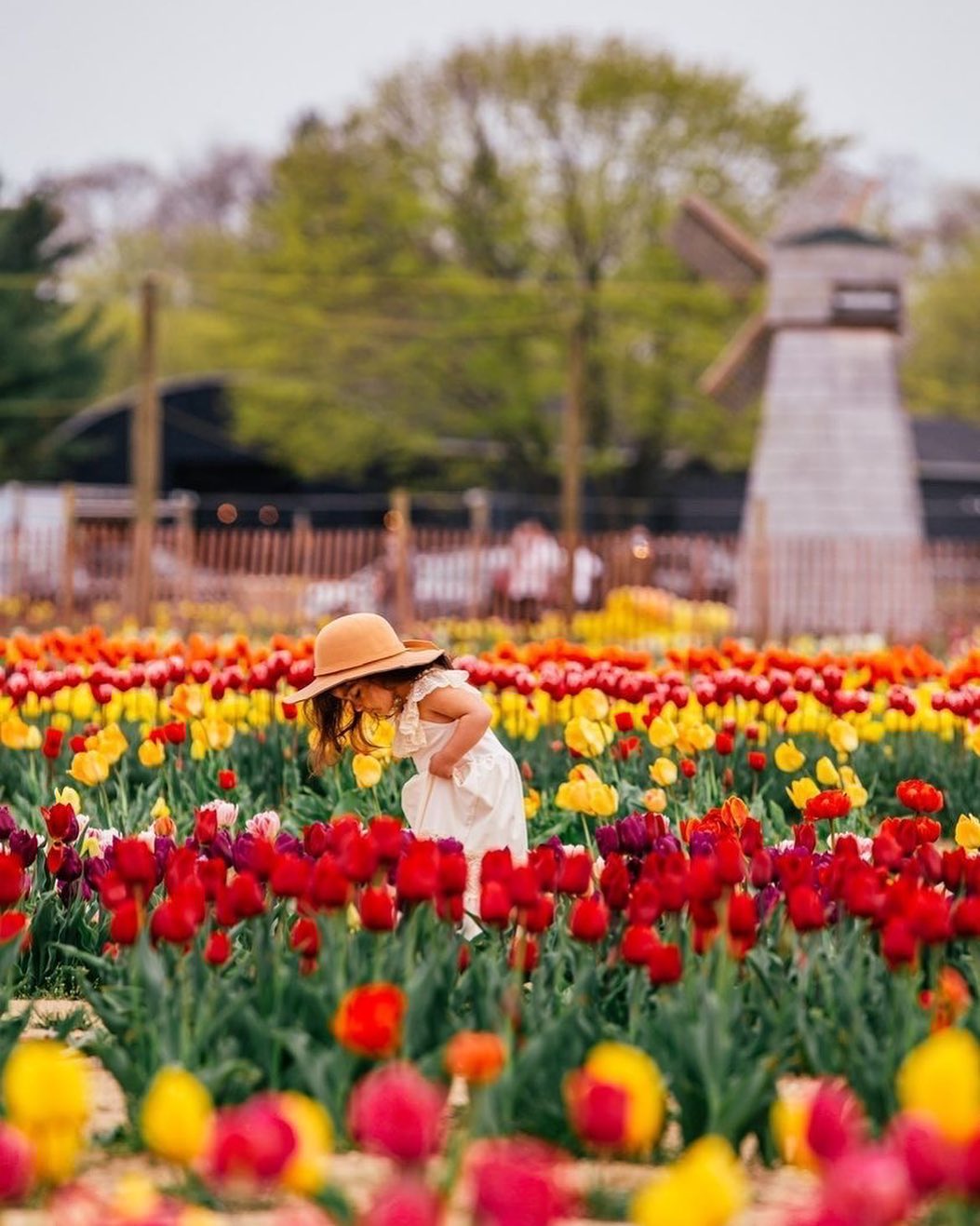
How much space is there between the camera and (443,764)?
5715mm

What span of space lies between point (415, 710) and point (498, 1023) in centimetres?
210

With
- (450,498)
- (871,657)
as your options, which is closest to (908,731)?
(871,657)

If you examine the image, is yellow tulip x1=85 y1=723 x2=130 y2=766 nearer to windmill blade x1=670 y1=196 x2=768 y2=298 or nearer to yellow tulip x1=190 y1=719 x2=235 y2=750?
yellow tulip x1=190 y1=719 x2=235 y2=750

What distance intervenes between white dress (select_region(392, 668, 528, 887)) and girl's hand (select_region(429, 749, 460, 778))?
0.18 feet

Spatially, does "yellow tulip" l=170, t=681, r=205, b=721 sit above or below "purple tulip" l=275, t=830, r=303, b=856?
above

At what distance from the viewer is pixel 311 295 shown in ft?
135

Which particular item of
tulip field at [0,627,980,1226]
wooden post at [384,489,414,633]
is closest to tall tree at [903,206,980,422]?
wooden post at [384,489,414,633]

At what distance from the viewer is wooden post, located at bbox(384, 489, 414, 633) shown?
843 inches

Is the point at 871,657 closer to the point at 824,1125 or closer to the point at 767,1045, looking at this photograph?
the point at 767,1045

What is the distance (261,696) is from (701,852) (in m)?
4.41

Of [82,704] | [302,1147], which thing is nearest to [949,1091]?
[302,1147]

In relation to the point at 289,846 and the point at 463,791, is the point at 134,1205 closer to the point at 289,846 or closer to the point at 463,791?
the point at 289,846

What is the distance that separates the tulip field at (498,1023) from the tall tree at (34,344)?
1410 inches

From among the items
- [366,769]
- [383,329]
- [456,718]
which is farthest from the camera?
[383,329]
